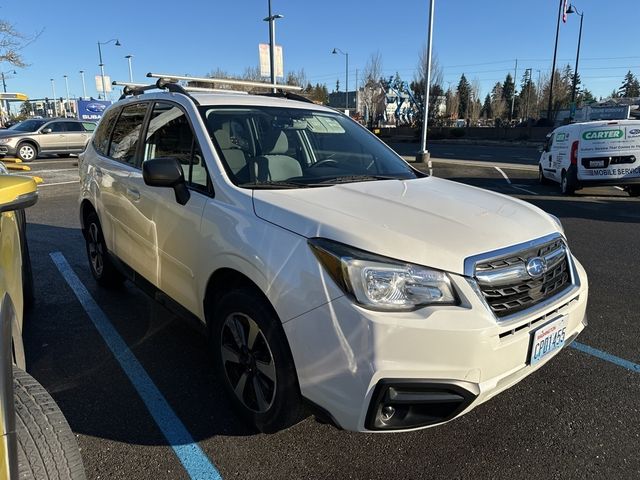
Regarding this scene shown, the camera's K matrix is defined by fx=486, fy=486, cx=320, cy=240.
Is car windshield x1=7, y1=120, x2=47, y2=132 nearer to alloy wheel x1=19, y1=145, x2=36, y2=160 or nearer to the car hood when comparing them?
alloy wheel x1=19, y1=145, x2=36, y2=160

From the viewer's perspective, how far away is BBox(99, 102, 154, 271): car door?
12.2ft

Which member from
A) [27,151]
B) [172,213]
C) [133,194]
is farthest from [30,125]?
[172,213]

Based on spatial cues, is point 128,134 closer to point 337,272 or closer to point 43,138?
point 337,272

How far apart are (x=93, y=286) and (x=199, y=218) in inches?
111

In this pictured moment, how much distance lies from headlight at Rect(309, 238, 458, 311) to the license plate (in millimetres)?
545

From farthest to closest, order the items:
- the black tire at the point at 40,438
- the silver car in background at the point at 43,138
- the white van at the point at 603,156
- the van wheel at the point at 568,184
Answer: the silver car in background at the point at 43,138, the van wheel at the point at 568,184, the white van at the point at 603,156, the black tire at the point at 40,438

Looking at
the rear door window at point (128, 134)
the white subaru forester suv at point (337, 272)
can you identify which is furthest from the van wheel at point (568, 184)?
the rear door window at point (128, 134)

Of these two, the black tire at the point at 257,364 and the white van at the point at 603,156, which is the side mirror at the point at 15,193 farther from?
the white van at the point at 603,156

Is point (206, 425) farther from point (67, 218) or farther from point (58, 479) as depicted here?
point (67, 218)

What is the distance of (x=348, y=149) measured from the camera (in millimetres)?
3627

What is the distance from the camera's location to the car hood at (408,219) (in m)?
2.13

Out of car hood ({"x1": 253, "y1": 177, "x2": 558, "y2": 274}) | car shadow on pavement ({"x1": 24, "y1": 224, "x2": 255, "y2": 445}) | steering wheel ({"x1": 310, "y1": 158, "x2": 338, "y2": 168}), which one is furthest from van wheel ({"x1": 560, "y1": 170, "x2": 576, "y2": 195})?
car shadow on pavement ({"x1": 24, "y1": 224, "x2": 255, "y2": 445})

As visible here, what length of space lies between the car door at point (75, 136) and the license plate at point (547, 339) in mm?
21780

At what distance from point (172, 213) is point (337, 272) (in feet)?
4.97
